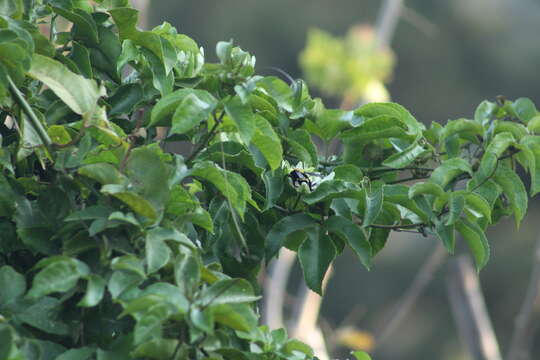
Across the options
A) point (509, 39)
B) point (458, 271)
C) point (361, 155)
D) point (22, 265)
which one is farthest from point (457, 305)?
point (509, 39)

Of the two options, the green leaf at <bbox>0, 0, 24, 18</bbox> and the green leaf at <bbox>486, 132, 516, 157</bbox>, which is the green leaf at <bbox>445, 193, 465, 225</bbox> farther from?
the green leaf at <bbox>0, 0, 24, 18</bbox>

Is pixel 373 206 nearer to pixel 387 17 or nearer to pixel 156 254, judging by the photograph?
pixel 156 254

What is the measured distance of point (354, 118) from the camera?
117 centimetres

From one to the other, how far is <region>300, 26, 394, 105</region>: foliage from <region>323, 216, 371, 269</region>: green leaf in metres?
3.22

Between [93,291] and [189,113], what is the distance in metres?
0.21

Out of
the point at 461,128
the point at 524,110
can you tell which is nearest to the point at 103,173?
the point at 461,128

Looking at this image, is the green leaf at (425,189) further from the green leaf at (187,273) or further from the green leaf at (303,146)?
the green leaf at (187,273)

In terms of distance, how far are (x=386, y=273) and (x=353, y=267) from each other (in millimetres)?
359

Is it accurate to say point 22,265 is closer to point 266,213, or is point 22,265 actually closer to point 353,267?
point 266,213

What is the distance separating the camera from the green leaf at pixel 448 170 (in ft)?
3.63

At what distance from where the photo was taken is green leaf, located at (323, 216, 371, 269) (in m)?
1.02

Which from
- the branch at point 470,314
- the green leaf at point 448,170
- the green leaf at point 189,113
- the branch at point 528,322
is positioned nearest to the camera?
the green leaf at point 189,113

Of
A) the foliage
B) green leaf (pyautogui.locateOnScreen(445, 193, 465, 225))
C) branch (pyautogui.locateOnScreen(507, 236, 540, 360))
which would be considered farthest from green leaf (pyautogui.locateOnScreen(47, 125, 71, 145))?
the foliage

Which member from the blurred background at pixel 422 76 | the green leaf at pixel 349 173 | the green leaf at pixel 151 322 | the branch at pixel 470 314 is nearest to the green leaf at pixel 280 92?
the green leaf at pixel 349 173
